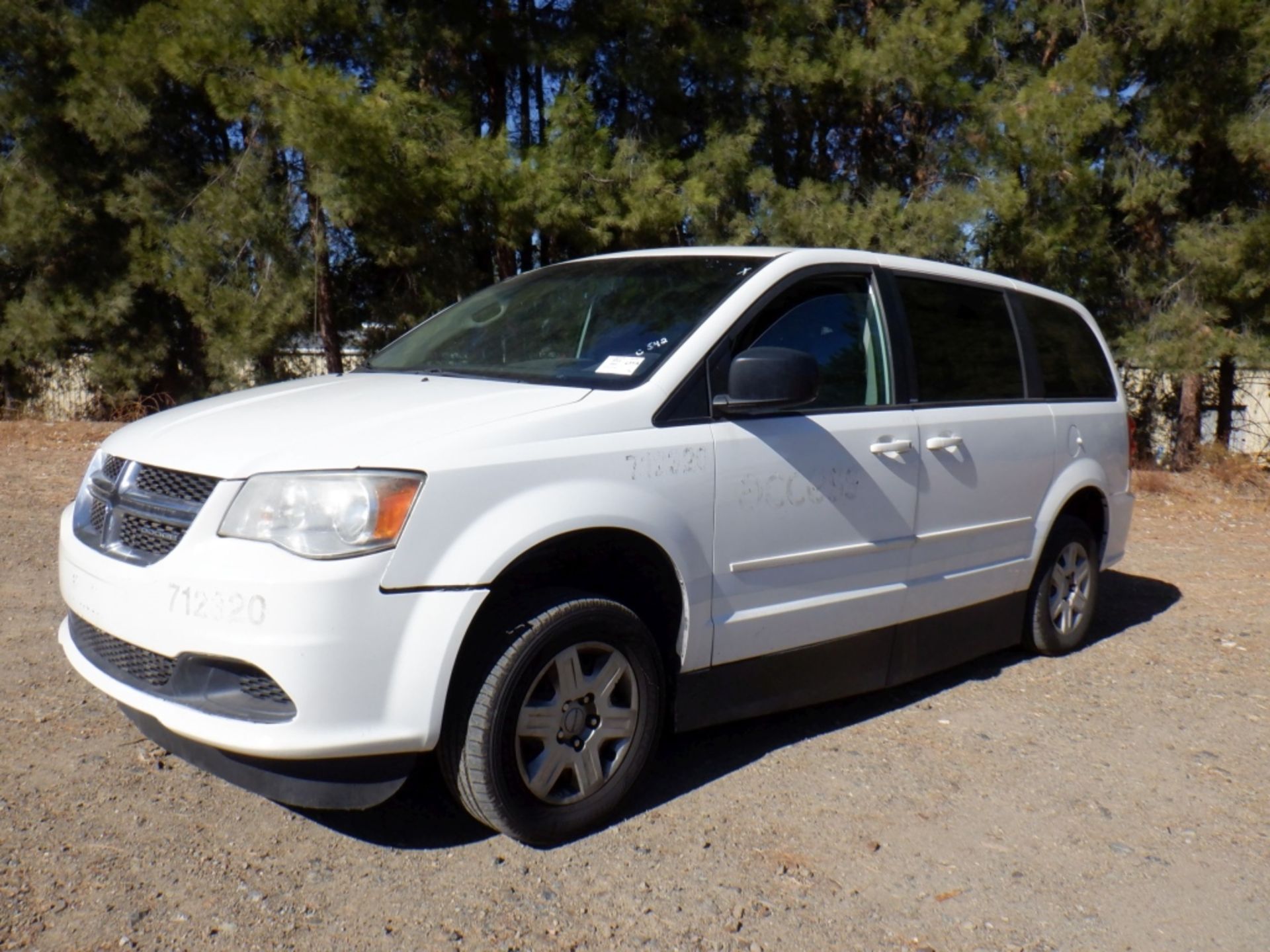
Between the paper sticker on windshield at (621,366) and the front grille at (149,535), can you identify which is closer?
the front grille at (149,535)

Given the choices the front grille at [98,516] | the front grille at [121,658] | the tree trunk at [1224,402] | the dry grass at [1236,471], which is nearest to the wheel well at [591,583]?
the front grille at [121,658]

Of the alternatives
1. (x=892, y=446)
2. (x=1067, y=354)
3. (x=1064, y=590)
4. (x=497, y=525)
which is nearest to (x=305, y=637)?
(x=497, y=525)

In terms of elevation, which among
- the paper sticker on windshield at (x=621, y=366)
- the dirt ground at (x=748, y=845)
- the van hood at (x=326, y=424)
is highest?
the paper sticker on windshield at (x=621, y=366)

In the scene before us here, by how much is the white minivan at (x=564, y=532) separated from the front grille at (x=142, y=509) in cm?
1

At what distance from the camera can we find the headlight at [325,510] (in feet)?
10.3

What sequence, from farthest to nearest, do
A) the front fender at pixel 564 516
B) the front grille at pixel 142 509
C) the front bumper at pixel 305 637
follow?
the front grille at pixel 142 509, the front fender at pixel 564 516, the front bumper at pixel 305 637

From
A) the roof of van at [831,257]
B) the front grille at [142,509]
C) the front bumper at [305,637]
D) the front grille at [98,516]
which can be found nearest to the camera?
the front bumper at [305,637]

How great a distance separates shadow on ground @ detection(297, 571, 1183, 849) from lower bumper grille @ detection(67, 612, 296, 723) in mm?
685

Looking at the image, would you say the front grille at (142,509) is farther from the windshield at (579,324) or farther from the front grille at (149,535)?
the windshield at (579,324)

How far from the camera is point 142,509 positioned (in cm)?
344

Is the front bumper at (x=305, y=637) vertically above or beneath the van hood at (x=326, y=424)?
beneath

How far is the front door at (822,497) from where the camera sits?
3.95 meters

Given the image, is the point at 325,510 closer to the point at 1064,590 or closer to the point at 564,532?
the point at 564,532

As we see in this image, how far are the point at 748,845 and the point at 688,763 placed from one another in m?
0.70
